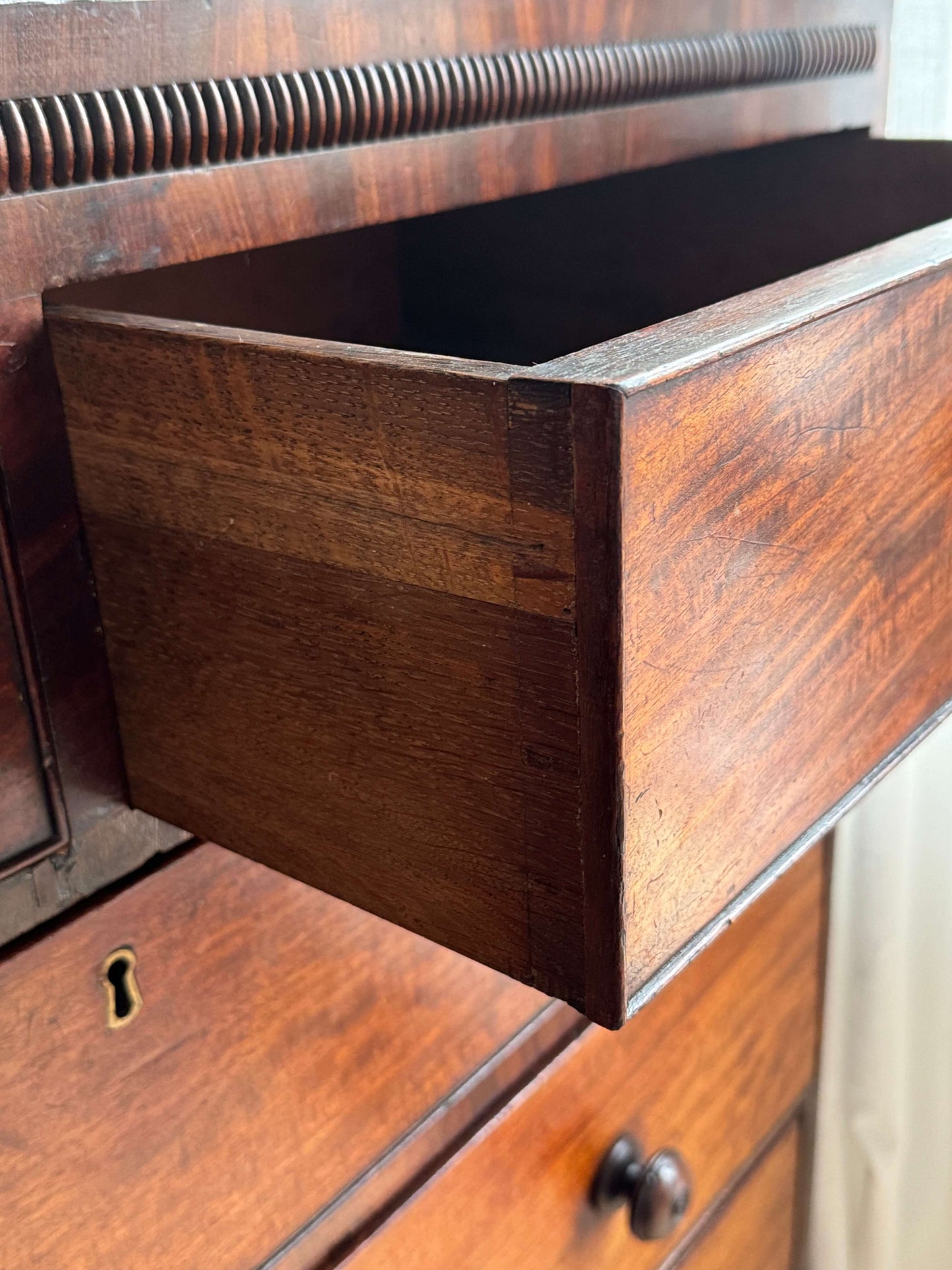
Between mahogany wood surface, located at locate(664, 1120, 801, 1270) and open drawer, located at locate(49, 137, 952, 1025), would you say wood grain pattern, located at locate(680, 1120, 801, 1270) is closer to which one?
mahogany wood surface, located at locate(664, 1120, 801, 1270)

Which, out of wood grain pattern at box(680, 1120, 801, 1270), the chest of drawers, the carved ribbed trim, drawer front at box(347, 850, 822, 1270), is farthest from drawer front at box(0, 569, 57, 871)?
wood grain pattern at box(680, 1120, 801, 1270)

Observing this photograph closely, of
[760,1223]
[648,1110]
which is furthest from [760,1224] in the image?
[648,1110]

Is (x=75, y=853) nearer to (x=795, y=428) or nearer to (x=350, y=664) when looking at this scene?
(x=350, y=664)

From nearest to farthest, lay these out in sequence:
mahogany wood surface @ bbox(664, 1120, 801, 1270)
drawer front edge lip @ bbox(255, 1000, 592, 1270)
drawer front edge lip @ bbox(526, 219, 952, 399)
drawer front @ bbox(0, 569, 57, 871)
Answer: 1. drawer front edge lip @ bbox(526, 219, 952, 399)
2. drawer front @ bbox(0, 569, 57, 871)
3. drawer front edge lip @ bbox(255, 1000, 592, 1270)
4. mahogany wood surface @ bbox(664, 1120, 801, 1270)

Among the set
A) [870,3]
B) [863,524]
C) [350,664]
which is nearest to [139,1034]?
[350,664]

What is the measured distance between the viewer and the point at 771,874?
1.30 ft

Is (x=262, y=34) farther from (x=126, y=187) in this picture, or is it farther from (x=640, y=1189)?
(x=640, y=1189)

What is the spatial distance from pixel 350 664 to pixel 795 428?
0.14 meters

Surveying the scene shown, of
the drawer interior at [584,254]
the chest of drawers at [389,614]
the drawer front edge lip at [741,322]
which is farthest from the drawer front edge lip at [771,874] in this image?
the drawer interior at [584,254]

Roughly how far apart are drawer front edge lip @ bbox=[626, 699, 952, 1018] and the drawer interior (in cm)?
27

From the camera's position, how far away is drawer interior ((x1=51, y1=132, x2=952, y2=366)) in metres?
0.62

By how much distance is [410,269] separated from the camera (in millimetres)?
692

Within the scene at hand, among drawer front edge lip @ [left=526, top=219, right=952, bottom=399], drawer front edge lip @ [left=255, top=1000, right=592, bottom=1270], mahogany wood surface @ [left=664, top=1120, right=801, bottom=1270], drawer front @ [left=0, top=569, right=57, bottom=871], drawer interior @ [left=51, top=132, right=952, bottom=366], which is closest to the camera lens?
drawer front edge lip @ [left=526, top=219, right=952, bottom=399]

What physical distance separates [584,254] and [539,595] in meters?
0.40
